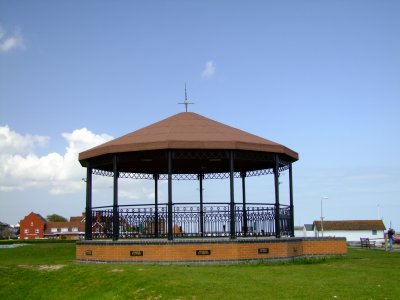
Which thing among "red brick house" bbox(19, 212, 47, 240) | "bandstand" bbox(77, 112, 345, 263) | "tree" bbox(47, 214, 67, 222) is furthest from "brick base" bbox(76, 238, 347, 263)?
"tree" bbox(47, 214, 67, 222)

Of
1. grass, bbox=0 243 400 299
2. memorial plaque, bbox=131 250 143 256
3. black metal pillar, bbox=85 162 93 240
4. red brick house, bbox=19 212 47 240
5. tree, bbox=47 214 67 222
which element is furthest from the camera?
tree, bbox=47 214 67 222

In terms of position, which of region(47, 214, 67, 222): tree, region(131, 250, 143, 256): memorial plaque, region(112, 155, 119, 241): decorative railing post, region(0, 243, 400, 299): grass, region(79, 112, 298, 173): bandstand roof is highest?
region(79, 112, 298, 173): bandstand roof

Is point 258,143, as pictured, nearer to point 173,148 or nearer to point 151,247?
point 173,148

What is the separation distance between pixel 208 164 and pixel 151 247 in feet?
24.6

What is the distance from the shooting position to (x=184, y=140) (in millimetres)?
18203

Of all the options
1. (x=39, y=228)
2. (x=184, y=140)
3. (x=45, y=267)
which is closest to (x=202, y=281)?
(x=184, y=140)

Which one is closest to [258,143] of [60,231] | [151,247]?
Answer: [151,247]

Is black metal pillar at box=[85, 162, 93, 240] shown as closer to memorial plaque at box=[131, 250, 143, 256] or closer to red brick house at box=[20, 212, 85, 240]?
memorial plaque at box=[131, 250, 143, 256]

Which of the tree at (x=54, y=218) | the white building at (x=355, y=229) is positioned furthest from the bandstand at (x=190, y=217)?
the tree at (x=54, y=218)

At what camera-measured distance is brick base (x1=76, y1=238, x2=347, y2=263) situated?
56.9 feet

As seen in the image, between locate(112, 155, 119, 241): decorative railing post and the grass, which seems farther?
locate(112, 155, 119, 241): decorative railing post

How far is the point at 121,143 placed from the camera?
1903 cm

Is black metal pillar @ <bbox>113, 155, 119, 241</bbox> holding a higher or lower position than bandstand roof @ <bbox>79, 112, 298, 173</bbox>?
lower

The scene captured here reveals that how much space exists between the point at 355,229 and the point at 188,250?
223ft
